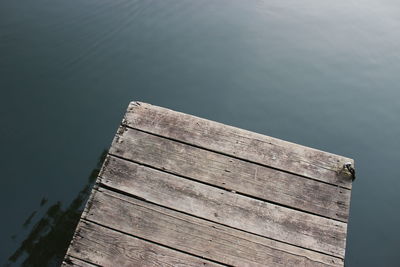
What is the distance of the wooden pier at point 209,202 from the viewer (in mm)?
1548

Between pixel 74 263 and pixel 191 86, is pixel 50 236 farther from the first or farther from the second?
pixel 191 86

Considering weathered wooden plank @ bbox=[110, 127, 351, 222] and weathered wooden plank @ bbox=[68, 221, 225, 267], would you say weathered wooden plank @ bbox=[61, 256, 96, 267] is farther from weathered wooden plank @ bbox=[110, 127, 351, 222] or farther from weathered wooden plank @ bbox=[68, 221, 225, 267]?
weathered wooden plank @ bbox=[110, 127, 351, 222]

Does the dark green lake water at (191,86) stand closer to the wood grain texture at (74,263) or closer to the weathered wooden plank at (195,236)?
the wood grain texture at (74,263)

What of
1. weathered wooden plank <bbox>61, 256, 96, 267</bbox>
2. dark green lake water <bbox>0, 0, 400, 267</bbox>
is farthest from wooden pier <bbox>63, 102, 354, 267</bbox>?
dark green lake water <bbox>0, 0, 400, 267</bbox>

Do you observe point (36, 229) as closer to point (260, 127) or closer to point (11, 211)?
point (11, 211)

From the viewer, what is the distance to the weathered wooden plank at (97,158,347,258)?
1.58 metres

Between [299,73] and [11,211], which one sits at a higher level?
[299,73]

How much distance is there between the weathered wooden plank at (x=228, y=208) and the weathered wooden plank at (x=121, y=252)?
215 millimetres

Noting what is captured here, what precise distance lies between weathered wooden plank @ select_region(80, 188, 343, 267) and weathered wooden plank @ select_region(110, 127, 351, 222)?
21cm

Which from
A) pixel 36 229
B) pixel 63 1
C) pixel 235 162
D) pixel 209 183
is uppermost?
pixel 63 1

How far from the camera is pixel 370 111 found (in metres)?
3.35

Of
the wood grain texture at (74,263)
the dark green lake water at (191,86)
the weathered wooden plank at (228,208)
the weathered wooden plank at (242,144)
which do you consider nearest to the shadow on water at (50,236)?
the dark green lake water at (191,86)

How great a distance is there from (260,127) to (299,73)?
870 millimetres

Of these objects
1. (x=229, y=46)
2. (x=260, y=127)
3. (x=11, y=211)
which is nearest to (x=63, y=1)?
(x=229, y=46)
